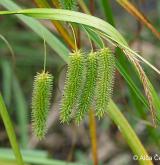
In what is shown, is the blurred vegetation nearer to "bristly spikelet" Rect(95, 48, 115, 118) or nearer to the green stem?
the green stem

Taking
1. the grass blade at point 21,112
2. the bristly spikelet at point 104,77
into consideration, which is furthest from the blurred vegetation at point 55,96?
the bristly spikelet at point 104,77

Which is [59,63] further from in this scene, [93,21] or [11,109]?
[93,21]

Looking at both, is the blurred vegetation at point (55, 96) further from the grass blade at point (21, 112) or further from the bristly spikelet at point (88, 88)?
the bristly spikelet at point (88, 88)

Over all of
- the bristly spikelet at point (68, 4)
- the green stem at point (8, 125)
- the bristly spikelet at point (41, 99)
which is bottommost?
the green stem at point (8, 125)

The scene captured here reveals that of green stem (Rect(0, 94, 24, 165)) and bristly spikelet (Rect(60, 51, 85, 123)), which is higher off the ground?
bristly spikelet (Rect(60, 51, 85, 123))

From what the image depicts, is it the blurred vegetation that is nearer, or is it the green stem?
the green stem

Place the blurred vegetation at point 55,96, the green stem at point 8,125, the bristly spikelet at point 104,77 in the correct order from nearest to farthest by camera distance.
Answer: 1. the bristly spikelet at point 104,77
2. the green stem at point 8,125
3. the blurred vegetation at point 55,96

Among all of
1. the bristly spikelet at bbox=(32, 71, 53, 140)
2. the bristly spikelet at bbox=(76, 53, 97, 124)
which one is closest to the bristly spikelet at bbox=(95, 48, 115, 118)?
the bristly spikelet at bbox=(76, 53, 97, 124)
